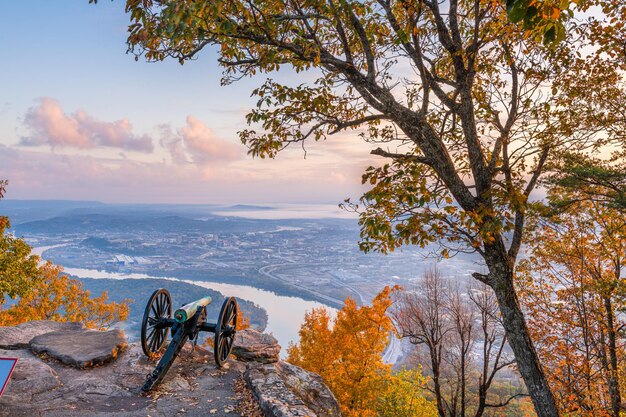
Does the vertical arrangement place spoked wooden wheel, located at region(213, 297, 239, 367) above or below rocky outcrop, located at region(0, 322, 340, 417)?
above

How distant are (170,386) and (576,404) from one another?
1413 centimetres

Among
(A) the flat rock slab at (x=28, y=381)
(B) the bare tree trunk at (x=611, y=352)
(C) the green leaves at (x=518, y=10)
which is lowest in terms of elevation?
(B) the bare tree trunk at (x=611, y=352)

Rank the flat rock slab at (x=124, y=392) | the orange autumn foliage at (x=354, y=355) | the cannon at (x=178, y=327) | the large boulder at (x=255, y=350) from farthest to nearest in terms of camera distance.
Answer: the orange autumn foliage at (x=354, y=355), the large boulder at (x=255, y=350), the cannon at (x=178, y=327), the flat rock slab at (x=124, y=392)

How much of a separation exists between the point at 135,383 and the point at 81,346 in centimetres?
212

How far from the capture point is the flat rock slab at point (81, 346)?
23.7 feet

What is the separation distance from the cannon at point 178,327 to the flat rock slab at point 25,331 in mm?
3050

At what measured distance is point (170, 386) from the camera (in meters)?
6.59

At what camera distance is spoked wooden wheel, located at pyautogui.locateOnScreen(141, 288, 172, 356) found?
717 cm

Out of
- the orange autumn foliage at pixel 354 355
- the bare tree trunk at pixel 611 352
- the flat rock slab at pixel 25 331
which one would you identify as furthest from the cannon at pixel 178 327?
the bare tree trunk at pixel 611 352

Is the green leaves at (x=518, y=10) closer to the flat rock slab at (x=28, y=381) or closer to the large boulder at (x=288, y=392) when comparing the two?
the large boulder at (x=288, y=392)

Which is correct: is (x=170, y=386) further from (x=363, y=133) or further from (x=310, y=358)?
(x=310, y=358)

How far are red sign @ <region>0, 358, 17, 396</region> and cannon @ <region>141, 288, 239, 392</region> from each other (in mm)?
2265

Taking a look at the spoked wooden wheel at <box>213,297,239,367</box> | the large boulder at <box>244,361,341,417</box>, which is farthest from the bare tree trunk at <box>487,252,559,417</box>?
the spoked wooden wheel at <box>213,297,239,367</box>

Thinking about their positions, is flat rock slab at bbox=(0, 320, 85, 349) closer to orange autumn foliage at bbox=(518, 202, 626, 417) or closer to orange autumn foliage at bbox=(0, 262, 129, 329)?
orange autumn foliage at bbox=(0, 262, 129, 329)
